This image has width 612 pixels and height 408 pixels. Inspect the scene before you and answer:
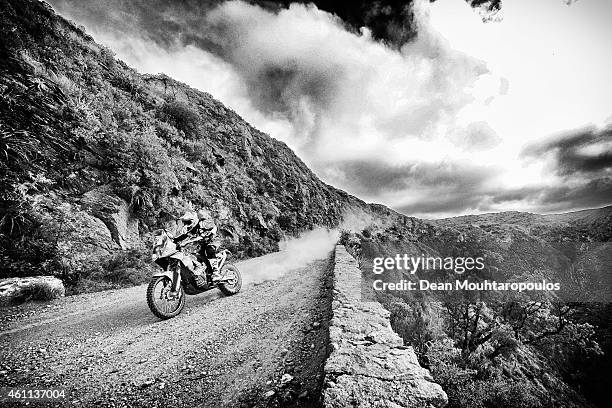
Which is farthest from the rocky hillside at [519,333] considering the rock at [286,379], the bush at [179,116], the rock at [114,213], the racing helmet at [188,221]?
the bush at [179,116]

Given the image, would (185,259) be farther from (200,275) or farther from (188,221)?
(188,221)

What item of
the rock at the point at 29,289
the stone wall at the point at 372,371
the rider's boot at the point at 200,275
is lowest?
the stone wall at the point at 372,371

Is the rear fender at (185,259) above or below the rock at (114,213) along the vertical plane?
below

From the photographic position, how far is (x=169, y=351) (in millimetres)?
3646

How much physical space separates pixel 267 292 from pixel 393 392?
4761 millimetres

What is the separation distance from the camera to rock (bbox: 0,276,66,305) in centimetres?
515

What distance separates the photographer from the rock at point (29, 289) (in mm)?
5152

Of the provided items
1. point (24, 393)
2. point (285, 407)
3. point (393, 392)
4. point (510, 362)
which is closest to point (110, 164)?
point (24, 393)

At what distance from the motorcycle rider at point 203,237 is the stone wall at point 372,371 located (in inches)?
127

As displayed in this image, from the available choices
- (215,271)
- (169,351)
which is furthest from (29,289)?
(169,351)

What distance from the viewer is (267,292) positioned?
6688 millimetres

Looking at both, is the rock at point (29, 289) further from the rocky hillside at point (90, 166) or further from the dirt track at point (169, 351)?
the rocky hillside at point (90, 166)

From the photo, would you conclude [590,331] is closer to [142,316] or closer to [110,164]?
[142,316]

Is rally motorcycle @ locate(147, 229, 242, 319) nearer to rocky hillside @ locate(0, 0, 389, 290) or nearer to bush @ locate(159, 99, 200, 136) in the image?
rocky hillside @ locate(0, 0, 389, 290)
